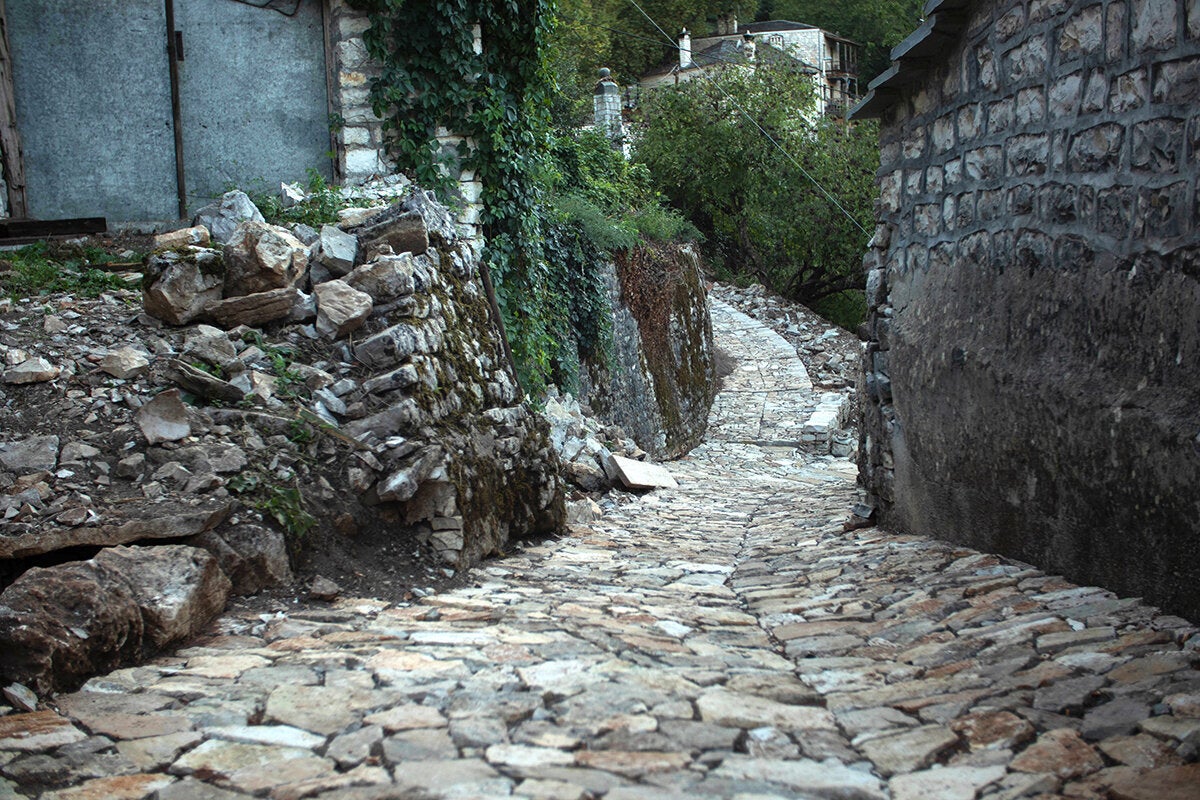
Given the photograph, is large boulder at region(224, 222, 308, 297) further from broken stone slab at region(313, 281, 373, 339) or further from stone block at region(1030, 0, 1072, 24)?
stone block at region(1030, 0, 1072, 24)

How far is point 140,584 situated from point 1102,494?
351 cm

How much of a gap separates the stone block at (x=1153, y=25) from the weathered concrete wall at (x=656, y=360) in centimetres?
773

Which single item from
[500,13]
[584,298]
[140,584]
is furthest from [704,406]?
[140,584]

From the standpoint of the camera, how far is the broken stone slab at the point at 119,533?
3523 mm

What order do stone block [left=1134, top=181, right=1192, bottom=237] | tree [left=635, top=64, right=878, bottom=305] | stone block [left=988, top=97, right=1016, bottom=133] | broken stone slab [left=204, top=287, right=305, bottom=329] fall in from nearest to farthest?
1. stone block [left=1134, top=181, right=1192, bottom=237]
2. stone block [left=988, top=97, right=1016, bottom=133]
3. broken stone slab [left=204, top=287, right=305, bottom=329]
4. tree [left=635, top=64, right=878, bottom=305]

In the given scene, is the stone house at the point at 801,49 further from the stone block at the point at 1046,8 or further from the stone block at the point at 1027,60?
the stone block at the point at 1046,8

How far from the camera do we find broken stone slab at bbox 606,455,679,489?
867cm

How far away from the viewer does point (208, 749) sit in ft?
8.52

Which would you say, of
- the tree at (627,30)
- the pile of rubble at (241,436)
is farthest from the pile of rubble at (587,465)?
the tree at (627,30)

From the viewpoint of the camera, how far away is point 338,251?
5.56 meters

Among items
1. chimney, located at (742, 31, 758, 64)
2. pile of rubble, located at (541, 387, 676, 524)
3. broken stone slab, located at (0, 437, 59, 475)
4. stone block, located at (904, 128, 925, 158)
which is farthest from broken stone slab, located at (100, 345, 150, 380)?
chimney, located at (742, 31, 758, 64)

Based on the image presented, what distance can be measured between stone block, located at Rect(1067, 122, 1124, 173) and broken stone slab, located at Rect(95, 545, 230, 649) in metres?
3.72

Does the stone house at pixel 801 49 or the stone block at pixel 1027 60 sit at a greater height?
the stone house at pixel 801 49

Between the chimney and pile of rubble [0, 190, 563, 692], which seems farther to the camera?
the chimney
